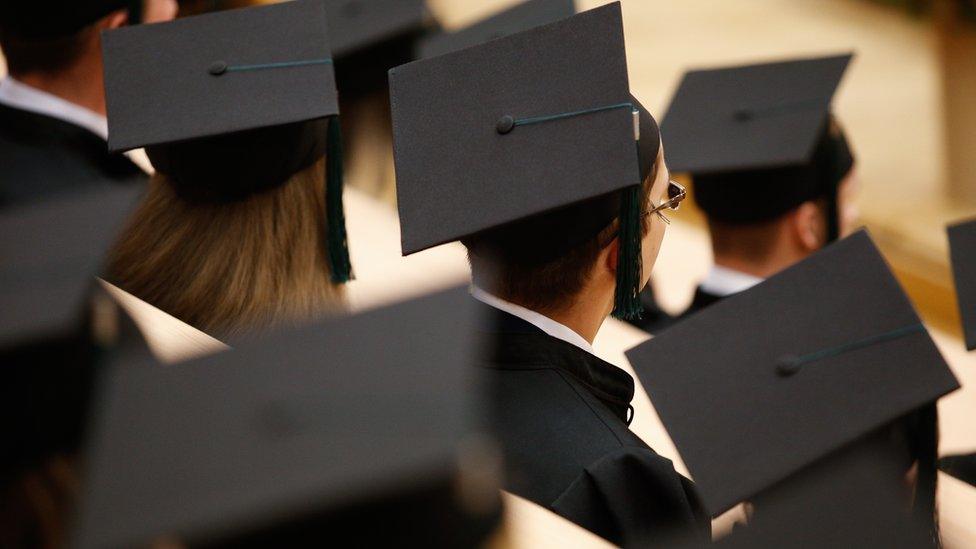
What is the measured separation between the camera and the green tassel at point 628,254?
1.45 m

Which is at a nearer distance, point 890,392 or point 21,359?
point 21,359

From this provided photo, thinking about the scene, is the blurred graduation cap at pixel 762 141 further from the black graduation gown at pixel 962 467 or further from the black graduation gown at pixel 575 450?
the black graduation gown at pixel 575 450

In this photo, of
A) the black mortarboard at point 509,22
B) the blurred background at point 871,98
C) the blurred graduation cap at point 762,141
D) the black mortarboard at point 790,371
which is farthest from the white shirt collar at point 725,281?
the blurred background at point 871,98

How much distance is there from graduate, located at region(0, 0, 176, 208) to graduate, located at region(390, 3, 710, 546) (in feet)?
3.19

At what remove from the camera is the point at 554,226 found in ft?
4.72

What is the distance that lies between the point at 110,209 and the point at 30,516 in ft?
1.42

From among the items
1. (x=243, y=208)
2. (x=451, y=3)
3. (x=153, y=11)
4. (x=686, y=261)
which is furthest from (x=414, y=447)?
(x=451, y=3)

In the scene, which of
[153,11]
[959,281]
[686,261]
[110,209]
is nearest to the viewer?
[110,209]

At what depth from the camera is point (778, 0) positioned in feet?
20.6

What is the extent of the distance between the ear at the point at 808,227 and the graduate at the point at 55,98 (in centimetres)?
152

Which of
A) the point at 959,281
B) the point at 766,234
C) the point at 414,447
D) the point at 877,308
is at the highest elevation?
the point at 414,447

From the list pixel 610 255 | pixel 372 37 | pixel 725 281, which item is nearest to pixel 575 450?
pixel 610 255

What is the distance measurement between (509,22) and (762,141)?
786 mm

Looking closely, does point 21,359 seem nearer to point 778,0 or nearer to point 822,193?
point 822,193
